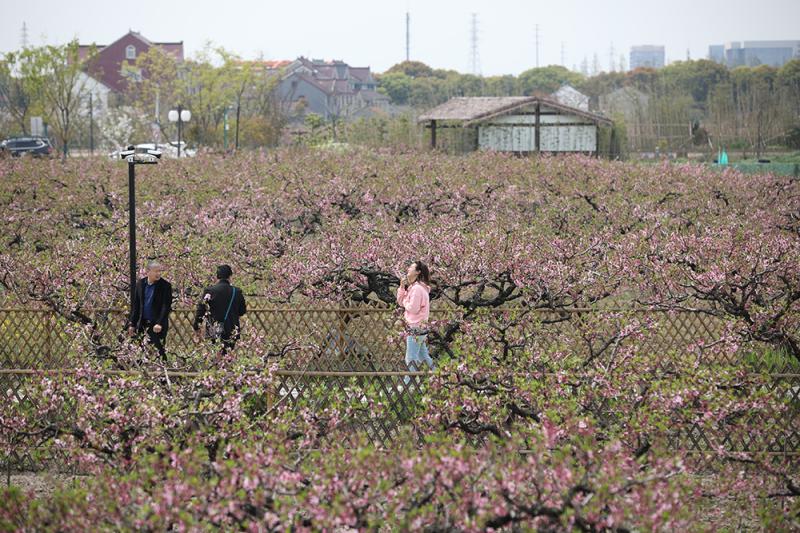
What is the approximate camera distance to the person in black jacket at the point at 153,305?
1088 cm

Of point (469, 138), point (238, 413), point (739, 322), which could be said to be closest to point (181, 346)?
point (238, 413)

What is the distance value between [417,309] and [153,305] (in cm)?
284

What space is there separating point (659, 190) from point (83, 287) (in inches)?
590

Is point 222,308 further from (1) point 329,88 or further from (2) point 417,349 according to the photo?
(1) point 329,88

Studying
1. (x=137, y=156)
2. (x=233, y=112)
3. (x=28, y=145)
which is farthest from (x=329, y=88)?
(x=137, y=156)

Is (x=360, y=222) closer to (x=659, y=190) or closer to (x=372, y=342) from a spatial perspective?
(x=372, y=342)

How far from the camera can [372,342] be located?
12562 mm

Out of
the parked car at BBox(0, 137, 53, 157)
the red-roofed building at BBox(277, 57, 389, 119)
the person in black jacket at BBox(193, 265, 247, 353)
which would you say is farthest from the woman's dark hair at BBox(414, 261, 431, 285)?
the red-roofed building at BBox(277, 57, 389, 119)

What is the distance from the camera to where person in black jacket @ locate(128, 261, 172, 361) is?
35.7 feet

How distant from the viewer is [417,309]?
11.2 m

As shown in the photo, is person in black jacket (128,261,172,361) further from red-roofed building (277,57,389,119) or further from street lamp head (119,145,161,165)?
red-roofed building (277,57,389,119)

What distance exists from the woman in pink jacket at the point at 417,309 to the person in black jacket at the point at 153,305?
257 cm

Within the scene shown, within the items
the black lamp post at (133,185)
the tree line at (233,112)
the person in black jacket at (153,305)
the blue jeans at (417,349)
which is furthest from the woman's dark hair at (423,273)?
the tree line at (233,112)

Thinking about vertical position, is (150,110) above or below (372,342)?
above
